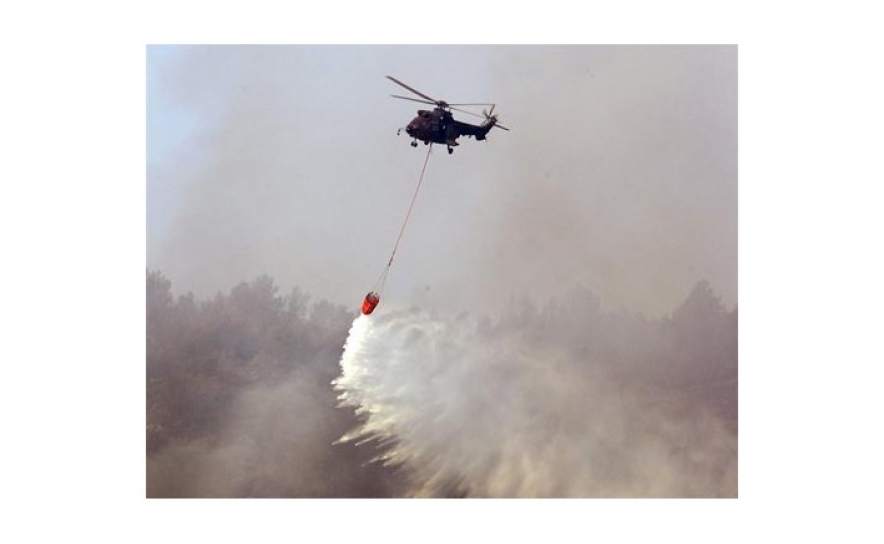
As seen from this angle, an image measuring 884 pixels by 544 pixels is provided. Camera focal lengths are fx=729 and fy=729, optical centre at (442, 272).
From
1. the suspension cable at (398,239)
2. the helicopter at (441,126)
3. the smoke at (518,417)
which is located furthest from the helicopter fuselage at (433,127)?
the smoke at (518,417)

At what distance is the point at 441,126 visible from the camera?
5793 mm

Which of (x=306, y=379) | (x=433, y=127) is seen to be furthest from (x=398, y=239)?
(x=306, y=379)

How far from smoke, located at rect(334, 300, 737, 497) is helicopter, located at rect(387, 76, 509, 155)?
140 cm

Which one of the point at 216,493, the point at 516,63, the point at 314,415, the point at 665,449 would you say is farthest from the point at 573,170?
the point at 216,493

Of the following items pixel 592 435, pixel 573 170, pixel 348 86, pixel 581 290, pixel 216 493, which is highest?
pixel 348 86

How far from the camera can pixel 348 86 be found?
19.3 ft

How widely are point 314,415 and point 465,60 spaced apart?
306 cm

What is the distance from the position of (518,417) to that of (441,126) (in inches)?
93.6

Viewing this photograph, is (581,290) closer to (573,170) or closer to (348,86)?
(573,170)

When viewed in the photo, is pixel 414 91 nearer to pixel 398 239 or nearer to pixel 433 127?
pixel 433 127

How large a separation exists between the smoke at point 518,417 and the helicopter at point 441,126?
1.40 meters

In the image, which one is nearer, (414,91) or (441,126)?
(414,91)

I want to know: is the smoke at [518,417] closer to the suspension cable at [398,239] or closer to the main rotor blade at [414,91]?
the suspension cable at [398,239]

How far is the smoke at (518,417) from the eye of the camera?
224 inches
